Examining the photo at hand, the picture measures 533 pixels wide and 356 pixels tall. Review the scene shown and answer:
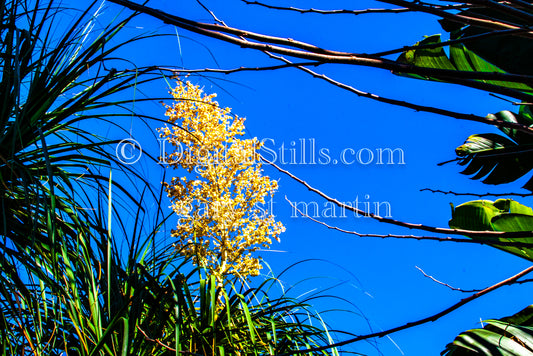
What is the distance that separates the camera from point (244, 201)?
2.91m

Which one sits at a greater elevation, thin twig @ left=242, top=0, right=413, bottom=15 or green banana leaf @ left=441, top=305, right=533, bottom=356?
thin twig @ left=242, top=0, right=413, bottom=15

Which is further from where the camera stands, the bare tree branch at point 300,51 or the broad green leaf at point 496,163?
the broad green leaf at point 496,163

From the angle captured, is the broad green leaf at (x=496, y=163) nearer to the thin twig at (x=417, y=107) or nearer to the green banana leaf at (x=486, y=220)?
the green banana leaf at (x=486, y=220)

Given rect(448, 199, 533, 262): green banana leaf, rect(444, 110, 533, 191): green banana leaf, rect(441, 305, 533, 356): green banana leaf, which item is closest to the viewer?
rect(441, 305, 533, 356): green banana leaf

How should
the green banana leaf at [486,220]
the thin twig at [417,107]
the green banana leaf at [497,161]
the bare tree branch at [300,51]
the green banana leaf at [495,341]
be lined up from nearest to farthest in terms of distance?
the bare tree branch at [300,51] < the thin twig at [417,107] < the green banana leaf at [495,341] < the green banana leaf at [486,220] < the green banana leaf at [497,161]

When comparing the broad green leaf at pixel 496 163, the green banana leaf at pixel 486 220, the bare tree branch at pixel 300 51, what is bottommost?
the bare tree branch at pixel 300 51

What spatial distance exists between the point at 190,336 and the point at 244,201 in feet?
4.18

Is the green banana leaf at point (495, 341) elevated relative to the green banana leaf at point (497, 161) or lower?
lower

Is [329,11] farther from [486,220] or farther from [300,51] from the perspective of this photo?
[486,220]

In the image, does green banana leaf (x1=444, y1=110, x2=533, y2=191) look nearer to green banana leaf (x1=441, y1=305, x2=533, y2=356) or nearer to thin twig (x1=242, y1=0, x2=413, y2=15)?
green banana leaf (x1=441, y1=305, x2=533, y2=356)

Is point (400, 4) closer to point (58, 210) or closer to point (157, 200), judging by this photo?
point (157, 200)

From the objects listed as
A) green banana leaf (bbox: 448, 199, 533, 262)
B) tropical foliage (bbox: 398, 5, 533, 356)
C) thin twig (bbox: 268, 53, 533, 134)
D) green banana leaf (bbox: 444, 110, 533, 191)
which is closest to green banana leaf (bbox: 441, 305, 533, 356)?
tropical foliage (bbox: 398, 5, 533, 356)

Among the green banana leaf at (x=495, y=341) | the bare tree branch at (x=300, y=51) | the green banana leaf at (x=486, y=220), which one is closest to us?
the bare tree branch at (x=300, y=51)

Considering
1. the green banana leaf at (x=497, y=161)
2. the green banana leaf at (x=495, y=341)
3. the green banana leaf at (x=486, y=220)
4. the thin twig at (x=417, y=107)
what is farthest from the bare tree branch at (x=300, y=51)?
the green banana leaf at (x=497, y=161)
